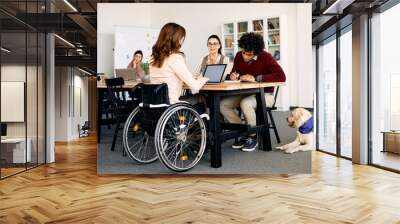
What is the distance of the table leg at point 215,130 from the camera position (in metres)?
3.69

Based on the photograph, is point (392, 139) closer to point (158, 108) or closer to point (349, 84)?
point (349, 84)

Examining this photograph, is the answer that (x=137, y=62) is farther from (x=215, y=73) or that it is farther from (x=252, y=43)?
(x=252, y=43)

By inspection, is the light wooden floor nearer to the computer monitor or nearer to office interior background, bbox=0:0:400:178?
the computer monitor

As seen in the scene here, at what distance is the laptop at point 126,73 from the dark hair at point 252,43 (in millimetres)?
1127

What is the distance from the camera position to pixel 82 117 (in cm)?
1403

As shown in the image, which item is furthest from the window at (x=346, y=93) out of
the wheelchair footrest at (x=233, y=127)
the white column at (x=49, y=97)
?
the white column at (x=49, y=97)

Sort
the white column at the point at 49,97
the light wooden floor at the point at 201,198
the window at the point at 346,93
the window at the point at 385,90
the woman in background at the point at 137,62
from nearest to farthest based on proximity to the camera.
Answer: the light wooden floor at the point at 201,198, the woman in background at the point at 137,62, the window at the point at 385,90, the white column at the point at 49,97, the window at the point at 346,93

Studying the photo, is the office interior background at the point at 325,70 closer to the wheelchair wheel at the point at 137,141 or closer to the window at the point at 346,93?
the window at the point at 346,93

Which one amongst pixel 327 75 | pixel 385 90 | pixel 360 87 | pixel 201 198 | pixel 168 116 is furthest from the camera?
pixel 327 75

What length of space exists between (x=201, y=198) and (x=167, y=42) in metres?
1.51

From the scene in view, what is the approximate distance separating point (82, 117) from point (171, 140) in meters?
11.4

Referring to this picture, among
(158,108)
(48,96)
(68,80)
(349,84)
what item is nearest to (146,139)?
(158,108)

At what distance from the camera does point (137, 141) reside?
3.68m

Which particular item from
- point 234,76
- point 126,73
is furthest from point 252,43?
point 126,73
